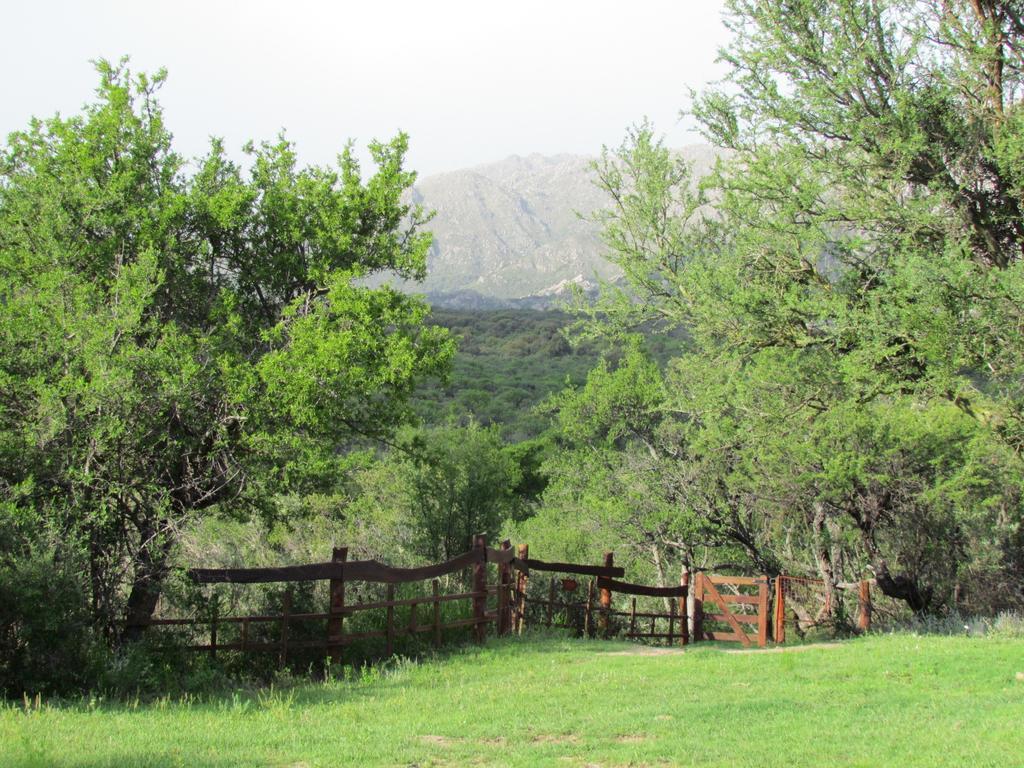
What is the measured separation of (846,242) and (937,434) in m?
9.19

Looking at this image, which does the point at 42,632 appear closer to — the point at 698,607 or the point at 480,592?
the point at 480,592

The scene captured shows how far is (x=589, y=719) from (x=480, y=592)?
5.44 m

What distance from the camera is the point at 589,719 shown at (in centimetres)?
765

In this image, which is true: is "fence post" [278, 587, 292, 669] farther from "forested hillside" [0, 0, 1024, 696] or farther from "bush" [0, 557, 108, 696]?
"bush" [0, 557, 108, 696]

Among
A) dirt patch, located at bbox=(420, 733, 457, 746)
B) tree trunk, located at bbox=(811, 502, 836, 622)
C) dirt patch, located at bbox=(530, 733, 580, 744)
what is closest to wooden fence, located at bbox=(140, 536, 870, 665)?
tree trunk, located at bbox=(811, 502, 836, 622)

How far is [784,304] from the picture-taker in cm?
1193

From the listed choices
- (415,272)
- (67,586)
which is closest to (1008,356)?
(415,272)

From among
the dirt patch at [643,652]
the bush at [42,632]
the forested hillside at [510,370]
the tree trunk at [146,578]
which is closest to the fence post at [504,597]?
the dirt patch at [643,652]

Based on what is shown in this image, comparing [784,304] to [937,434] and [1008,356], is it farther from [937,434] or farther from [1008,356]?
[937,434]

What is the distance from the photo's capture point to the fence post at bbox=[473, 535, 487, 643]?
508 inches

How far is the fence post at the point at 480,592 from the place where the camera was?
12.9 m

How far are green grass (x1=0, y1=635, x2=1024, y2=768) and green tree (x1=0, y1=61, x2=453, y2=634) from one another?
9.68 feet

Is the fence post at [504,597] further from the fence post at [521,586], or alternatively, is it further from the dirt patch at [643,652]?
the dirt patch at [643,652]

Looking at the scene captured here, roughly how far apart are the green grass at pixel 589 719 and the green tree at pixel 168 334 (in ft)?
9.68
